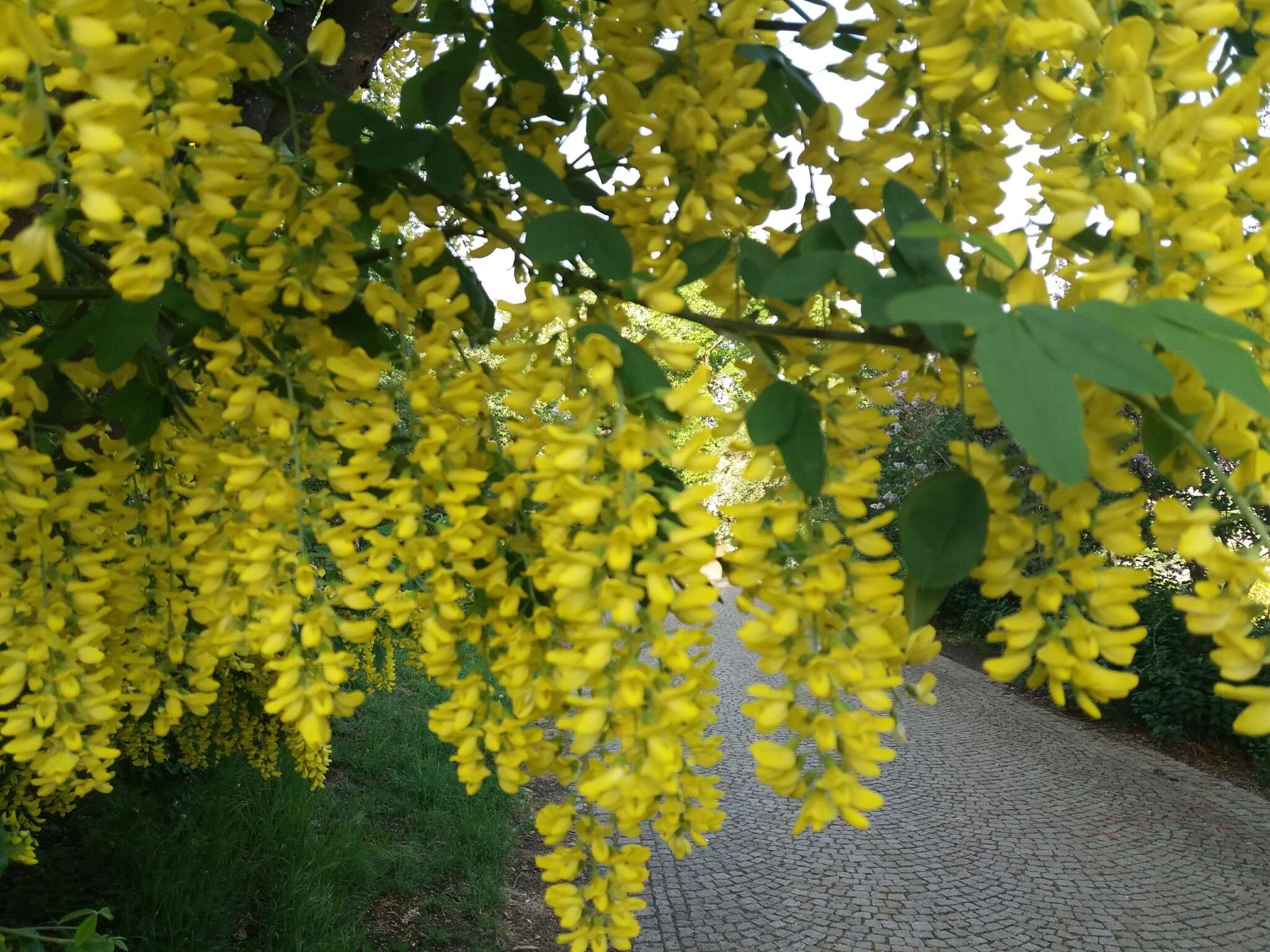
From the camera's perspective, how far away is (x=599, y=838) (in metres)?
1.06

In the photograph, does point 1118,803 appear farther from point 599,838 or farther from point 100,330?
point 100,330

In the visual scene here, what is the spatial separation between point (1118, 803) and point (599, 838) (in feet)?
18.9

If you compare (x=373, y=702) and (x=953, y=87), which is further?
(x=373, y=702)

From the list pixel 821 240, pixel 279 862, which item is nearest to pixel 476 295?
pixel 821 240

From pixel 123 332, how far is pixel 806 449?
794 millimetres

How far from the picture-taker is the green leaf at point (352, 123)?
Answer: 1.09 m

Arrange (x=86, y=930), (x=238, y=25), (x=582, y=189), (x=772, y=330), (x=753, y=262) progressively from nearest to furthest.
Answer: (x=772, y=330), (x=753, y=262), (x=238, y=25), (x=582, y=189), (x=86, y=930)

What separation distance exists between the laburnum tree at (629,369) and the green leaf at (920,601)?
12mm

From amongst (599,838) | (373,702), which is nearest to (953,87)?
(599,838)

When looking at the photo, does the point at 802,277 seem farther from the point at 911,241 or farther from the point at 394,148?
the point at 394,148

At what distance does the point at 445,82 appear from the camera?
120 centimetres

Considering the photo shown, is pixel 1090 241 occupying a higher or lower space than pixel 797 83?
lower

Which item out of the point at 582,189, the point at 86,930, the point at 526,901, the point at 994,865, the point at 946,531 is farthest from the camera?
the point at 994,865

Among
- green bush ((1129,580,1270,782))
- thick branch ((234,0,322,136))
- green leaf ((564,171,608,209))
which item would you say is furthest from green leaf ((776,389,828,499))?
green bush ((1129,580,1270,782))
